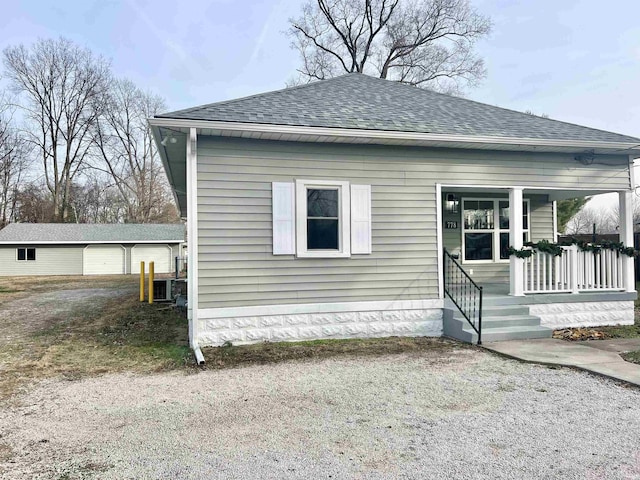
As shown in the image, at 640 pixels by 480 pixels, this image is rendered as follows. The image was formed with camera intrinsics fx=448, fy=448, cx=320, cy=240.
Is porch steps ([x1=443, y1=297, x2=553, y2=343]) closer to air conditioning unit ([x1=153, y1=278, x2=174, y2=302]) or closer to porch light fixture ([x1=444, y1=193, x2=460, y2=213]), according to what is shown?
porch light fixture ([x1=444, y1=193, x2=460, y2=213])

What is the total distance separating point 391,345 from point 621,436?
3572 mm

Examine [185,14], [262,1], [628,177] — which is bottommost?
[628,177]

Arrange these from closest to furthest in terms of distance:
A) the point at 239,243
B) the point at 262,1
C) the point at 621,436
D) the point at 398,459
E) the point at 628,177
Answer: the point at 398,459 < the point at 621,436 < the point at 239,243 < the point at 628,177 < the point at 262,1

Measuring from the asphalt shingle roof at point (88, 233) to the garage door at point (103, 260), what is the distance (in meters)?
0.63

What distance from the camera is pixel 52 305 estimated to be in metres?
12.5

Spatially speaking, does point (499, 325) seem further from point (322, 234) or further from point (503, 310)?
point (322, 234)

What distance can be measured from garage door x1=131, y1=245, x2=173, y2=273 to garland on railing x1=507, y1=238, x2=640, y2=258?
2419 cm

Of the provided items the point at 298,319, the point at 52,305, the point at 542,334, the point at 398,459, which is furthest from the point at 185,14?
the point at 398,459

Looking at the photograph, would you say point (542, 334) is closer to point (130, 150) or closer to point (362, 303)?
point (362, 303)

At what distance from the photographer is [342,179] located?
7172mm

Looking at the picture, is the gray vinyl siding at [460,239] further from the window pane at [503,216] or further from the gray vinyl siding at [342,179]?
the gray vinyl siding at [342,179]

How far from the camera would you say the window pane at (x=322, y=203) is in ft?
23.4

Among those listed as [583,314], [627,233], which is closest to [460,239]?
[583,314]

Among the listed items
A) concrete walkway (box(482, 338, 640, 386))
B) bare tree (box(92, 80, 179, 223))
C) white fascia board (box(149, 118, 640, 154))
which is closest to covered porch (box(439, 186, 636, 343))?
concrete walkway (box(482, 338, 640, 386))
